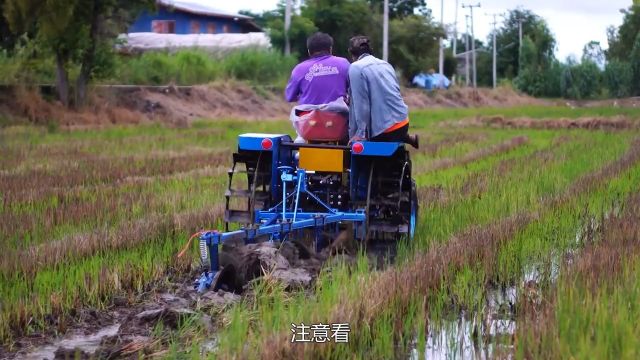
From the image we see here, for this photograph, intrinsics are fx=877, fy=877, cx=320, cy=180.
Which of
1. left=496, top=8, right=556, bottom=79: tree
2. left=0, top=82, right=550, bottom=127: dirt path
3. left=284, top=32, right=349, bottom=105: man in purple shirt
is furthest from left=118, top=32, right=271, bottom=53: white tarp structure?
left=496, top=8, right=556, bottom=79: tree

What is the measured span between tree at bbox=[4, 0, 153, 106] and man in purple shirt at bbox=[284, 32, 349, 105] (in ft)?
44.9

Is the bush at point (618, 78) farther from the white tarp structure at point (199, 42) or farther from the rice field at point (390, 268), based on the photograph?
the rice field at point (390, 268)

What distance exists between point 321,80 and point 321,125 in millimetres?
341

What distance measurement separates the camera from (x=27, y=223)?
7.71 meters

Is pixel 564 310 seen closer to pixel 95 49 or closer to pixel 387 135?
pixel 387 135

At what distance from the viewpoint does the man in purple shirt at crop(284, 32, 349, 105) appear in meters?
6.64

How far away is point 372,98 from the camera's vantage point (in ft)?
21.9

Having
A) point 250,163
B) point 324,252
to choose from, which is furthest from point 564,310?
point 250,163

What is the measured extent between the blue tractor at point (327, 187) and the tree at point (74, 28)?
44.9 ft

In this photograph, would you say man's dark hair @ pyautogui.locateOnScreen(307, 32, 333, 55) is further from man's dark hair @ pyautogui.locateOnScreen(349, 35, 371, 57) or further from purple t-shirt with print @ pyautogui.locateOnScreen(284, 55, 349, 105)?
man's dark hair @ pyautogui.locateOnScreen(349, 35, 371, 57)

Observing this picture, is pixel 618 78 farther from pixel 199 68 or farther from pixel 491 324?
pixel 491 324

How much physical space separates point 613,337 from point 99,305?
2951 millimetres

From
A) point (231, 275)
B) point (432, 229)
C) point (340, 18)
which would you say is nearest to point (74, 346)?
point (231, 275)

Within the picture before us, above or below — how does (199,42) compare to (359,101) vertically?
above
